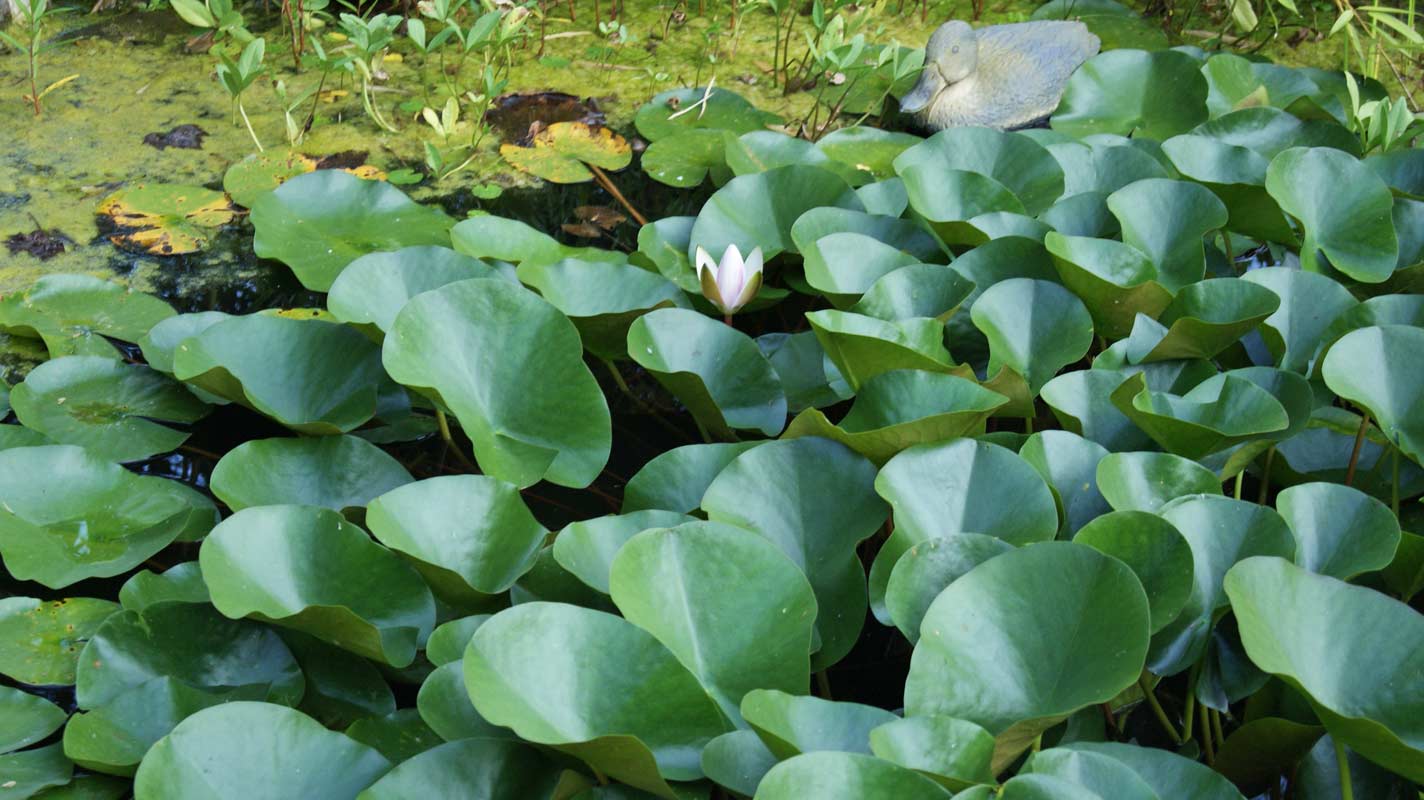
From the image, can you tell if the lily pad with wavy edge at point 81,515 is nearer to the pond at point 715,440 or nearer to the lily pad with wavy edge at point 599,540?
A: the pond at point 715,440

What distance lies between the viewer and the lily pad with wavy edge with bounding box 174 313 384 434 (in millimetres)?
1432

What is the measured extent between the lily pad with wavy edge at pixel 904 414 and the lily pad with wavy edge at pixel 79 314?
1.03 m

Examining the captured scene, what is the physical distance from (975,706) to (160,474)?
108 cm

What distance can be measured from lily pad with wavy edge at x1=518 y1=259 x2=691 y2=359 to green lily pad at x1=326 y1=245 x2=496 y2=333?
88 millimetres

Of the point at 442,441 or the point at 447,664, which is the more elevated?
the point at 447,664

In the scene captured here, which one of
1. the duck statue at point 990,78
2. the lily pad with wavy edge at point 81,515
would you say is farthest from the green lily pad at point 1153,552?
the duck statue at point 990,78

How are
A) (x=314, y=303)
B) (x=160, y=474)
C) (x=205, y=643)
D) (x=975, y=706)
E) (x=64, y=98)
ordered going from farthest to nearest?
(x=64, y=98), (x=314, y=303), (x=160, y=474), (x=205, y=643), (x=975, y=706)

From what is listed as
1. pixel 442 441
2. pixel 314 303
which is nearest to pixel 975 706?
pixel 442 441

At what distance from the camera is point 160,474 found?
1519 millimetres

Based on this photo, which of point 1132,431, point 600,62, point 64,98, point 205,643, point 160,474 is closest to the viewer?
point 205,643

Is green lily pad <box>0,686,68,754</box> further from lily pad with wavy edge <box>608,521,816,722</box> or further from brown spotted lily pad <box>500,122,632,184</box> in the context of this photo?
brown spotted lily pad <box>500,122,632,184</box>

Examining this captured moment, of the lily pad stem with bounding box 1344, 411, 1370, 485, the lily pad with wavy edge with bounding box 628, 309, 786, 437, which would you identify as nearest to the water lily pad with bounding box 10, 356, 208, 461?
the lily pad with wavy edge with bounding box 628, 309, 786, 437

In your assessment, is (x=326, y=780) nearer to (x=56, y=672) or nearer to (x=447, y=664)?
(x=447, y=664)

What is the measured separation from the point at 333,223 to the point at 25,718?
940mm
